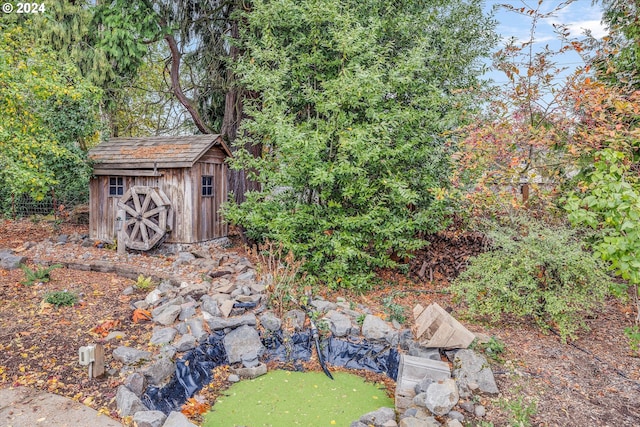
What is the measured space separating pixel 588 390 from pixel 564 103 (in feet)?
10.6

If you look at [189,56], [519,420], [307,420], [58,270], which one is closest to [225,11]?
[189,56]

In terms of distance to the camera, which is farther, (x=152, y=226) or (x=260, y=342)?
(x=152, y=226)

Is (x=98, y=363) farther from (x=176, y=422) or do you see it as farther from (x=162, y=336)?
(x=176, y=422)

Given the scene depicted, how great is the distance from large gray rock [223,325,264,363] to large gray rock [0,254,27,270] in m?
4.51

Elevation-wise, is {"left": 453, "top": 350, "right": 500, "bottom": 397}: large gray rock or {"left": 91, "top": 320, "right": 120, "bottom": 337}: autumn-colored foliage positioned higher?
{"left": 91, "top": 320, "right": 120, "bottom": 337}: autumn-colored foliage

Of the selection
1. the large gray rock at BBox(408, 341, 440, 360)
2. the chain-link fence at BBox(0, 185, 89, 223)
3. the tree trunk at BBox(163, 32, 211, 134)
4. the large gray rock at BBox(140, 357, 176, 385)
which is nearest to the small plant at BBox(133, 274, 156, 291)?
the large gray rock at BBox(140, 357, 176, 385)

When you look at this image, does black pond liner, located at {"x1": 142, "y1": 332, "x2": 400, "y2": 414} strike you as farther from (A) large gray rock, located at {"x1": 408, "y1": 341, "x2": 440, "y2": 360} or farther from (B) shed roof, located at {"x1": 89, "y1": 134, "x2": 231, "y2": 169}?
(B) shed roof, located at {"x1": 89, "y1": 134, "x2": 231, "y2": 169}

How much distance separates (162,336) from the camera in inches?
162

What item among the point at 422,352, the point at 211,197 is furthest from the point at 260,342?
the point at 211,197

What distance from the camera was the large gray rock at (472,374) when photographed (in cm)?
348

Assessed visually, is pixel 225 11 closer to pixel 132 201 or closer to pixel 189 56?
pixel 189 56

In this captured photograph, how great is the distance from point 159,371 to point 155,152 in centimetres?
544

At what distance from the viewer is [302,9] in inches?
234

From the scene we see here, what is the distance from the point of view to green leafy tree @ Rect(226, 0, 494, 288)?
5547 mm
